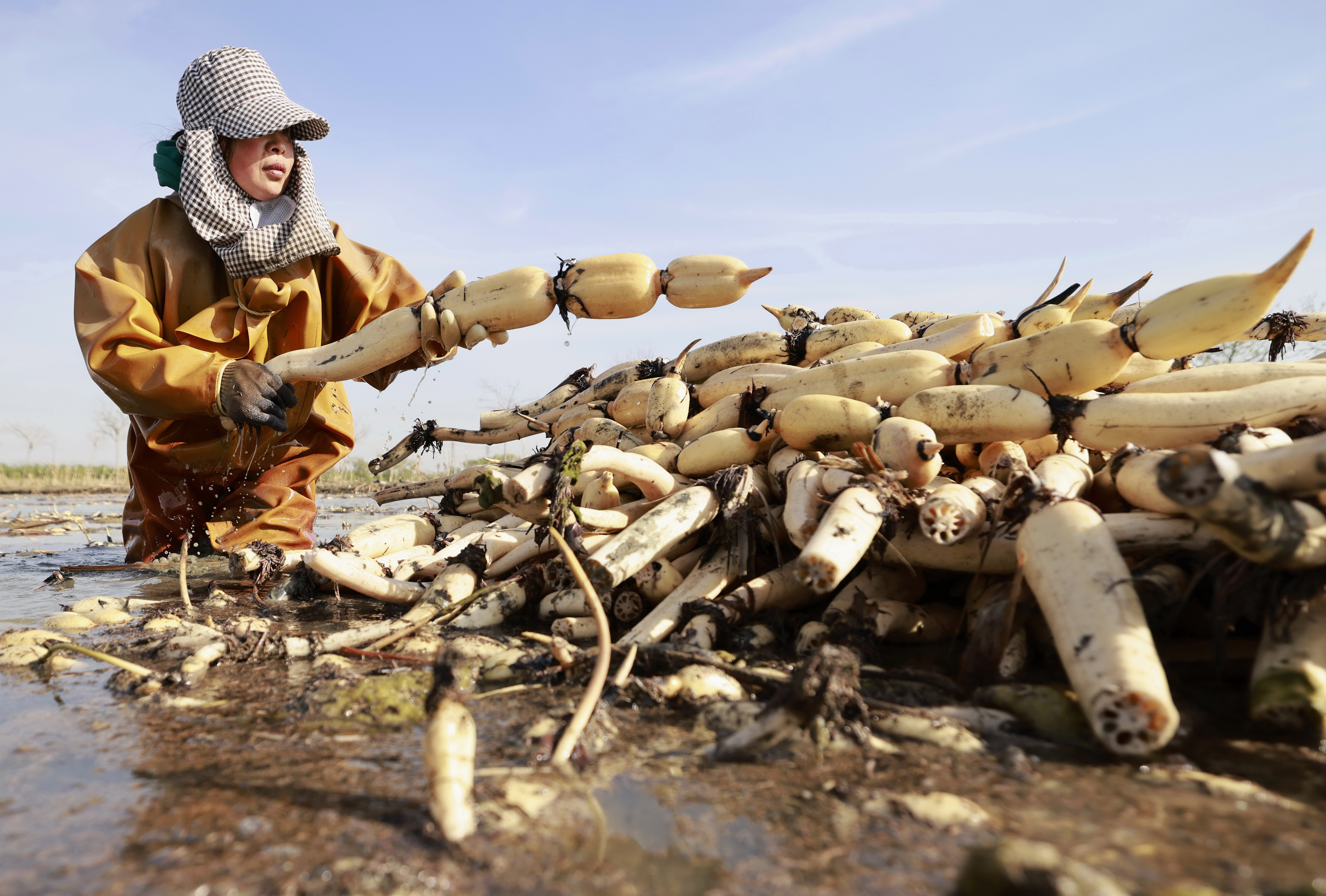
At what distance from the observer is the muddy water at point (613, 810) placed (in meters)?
1.31

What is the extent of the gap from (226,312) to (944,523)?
4.03 meters

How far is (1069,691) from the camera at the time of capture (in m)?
1.98

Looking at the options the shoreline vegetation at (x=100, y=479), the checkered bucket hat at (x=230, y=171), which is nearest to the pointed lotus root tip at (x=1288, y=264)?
the checkered bucket hat at (x=230, y=171)

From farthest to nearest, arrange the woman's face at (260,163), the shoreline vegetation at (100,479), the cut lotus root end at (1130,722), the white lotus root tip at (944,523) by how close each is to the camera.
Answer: the shoreline vegetation at (100,479)
the woman's face at (260,163)
the white lotus root tip at (944,523)
the cut lotus root end at (1130,722)

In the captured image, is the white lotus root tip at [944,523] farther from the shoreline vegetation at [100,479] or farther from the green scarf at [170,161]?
the shoreline vegetation at [100,479]

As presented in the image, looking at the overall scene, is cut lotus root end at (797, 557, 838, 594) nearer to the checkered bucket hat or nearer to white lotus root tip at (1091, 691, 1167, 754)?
white lotus root tip at (1091, 691, 1167, 754)

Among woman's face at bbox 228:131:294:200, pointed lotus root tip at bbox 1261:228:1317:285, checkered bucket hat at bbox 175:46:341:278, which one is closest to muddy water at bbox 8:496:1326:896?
pointed lotus root tip at bbox 1261:228:1317:285

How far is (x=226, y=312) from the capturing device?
4.41m

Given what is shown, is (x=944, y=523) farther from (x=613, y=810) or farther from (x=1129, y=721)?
(x=613, y=810)

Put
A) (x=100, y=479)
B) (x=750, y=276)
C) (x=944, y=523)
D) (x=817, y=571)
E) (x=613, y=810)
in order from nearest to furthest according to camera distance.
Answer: (x=613, y=810) → (x=817, y=571) → (x=944, y=523) → (x=750, y=276) → (x=100, y=479)

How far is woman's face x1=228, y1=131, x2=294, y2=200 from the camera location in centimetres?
436

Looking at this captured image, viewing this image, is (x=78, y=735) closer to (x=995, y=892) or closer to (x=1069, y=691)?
(x=995, y=892)

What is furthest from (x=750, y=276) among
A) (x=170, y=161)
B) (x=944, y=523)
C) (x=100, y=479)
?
(x=100, y=479)

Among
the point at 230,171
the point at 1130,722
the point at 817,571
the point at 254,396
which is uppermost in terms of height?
the point at 230,171
